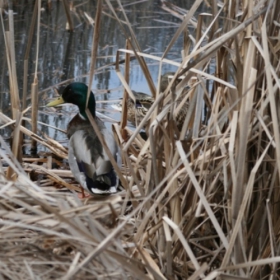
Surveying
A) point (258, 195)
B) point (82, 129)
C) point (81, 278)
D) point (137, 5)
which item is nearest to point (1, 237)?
point (81, 278)

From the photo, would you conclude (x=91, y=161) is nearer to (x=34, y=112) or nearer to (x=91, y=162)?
(x=91, y=162)

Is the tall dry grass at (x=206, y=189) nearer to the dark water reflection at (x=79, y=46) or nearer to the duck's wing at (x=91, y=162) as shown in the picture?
the duck's wing at (x=91, y=162)

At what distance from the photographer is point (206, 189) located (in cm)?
246

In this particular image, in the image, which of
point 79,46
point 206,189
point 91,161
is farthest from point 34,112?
point 79,46

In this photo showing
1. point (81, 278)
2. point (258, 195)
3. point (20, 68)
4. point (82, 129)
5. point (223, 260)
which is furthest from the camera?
point (20, 68)

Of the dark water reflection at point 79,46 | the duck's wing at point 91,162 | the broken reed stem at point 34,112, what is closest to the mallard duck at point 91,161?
the duck's wing at point 91,162

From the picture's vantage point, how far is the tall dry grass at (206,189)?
6.79ft

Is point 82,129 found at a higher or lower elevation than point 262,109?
lower

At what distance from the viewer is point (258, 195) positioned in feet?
8.02

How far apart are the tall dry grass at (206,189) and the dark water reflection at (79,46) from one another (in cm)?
197

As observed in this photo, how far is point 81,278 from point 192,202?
58 centimetres

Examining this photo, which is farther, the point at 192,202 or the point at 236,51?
the point at 192,202

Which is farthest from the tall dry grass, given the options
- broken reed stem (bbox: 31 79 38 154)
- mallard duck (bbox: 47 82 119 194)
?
broken reed stem (bbox: 31 79 38 154)

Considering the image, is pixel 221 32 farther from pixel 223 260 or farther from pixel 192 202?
pixel 223 260
